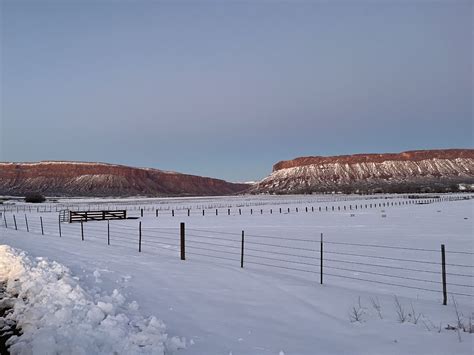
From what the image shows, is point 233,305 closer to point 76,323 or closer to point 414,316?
point 76,323

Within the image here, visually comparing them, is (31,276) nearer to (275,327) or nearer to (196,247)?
(275,327)

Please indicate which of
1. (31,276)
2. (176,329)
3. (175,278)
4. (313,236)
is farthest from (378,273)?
(313,236)

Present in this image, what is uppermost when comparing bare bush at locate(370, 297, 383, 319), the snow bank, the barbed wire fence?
the snow bank

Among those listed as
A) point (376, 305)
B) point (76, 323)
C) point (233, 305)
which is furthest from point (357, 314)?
point (76, 323)

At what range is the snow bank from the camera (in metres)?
5.07

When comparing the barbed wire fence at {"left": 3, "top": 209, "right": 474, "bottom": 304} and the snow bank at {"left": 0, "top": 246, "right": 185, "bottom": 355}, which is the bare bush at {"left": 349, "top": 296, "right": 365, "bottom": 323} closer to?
the barbed wire fence at {"left": 3, "top": 209, "right": 474, "bottom": 304}

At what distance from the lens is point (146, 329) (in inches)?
227

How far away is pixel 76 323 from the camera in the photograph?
18.7 feet

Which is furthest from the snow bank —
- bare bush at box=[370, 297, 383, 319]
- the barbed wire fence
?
the barbed wire fence

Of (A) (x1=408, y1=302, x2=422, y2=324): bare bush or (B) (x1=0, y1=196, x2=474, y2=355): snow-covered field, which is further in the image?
(A) (x1=408, y1=302, x2=422, y2=324): bare bush

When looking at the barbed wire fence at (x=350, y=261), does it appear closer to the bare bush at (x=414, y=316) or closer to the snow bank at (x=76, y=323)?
the bare bush at (x=414, y=316)

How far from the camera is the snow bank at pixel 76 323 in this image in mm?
5066

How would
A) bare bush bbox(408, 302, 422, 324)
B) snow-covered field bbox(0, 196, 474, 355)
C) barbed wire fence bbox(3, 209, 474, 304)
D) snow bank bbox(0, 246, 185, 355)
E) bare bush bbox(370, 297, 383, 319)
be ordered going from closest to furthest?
1. snow bank bbox(0, 246, 185, 355)
2. snow-covered field bbox(0, 196, 474, 355)
3. bare bush bbox(408, 302, 422, 324)
4. bare bush bbox(370, 297, 383, 319)
5. barbed wire fence bbox(3, 209, 474, 304)

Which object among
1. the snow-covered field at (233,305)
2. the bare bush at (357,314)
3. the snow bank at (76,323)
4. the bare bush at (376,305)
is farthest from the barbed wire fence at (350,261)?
the snow bank at (76,323)
